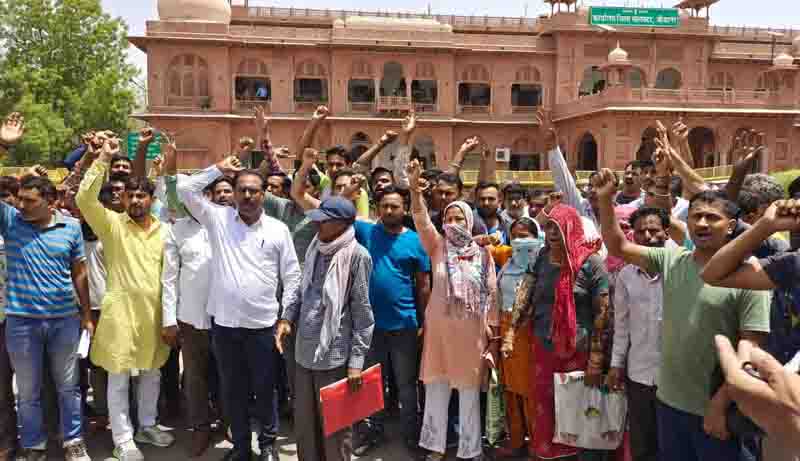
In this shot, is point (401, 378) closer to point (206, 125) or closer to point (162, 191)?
point (162, 191)

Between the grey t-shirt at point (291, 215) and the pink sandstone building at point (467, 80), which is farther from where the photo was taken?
the pink sandstone building at point (467, 80)

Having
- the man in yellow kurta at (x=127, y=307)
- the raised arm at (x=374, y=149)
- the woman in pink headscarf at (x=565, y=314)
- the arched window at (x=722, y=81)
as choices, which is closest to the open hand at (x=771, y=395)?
the woman in pink headscarf at (x=565, y=314)

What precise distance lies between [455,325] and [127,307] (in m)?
2.12

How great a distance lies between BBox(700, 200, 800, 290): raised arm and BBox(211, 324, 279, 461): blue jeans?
2.44 m

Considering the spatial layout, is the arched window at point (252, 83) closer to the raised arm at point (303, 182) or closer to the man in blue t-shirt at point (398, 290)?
the raised arm at point (303, 182)

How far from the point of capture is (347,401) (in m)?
3.12

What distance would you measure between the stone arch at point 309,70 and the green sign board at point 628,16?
11847 millimetres

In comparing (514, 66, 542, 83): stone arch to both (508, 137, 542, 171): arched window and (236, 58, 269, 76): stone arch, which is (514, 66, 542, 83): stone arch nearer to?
(508, 137, 542, 171): arched window

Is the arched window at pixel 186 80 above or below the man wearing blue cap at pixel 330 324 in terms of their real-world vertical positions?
above

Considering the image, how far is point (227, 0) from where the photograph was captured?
25.2m

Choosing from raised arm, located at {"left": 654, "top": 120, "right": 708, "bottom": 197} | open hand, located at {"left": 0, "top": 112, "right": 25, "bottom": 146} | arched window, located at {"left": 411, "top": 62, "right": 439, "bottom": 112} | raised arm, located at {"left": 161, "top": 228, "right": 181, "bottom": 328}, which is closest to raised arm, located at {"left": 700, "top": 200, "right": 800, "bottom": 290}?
raised arm, located at {"left": 654, "top": 120, "right": 708, "bottom": 197}

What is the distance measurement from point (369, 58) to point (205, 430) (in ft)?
75.8

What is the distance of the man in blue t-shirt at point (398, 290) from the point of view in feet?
12.4

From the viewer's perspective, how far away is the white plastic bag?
10.7 feet
